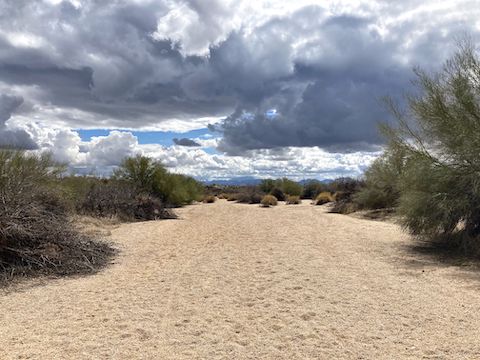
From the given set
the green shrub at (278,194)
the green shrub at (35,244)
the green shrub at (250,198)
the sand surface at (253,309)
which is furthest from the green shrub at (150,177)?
the sand surface at (253,309)

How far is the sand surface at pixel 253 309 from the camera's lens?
6266 mm

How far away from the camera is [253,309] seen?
8172 millimetres

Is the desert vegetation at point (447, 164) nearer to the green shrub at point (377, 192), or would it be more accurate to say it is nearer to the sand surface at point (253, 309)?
the sand surface at point (253, 309)

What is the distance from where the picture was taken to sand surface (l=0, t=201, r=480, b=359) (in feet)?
20.6

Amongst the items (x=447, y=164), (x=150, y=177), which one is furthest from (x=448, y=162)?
(x=150, y=177)

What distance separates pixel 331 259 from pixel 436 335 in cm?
650

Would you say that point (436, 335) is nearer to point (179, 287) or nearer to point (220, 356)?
point (220, 356)

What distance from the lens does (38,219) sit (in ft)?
39.0

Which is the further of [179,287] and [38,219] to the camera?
[38,219]

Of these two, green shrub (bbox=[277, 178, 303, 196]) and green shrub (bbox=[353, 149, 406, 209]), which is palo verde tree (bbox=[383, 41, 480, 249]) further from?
green shrub (bbox=[277, 178, 303, 196])

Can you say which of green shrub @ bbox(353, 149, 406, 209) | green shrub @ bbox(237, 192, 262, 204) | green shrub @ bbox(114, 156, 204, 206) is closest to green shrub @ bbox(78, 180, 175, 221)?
green shrub @ bbox(114, 156, 204, 206)

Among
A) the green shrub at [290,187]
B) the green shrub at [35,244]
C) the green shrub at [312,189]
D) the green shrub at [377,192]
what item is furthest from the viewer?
the green shrub at [290,187]

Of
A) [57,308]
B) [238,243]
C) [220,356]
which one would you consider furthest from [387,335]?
[238,243]

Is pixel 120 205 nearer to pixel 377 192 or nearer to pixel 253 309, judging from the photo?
pixel 377 192
